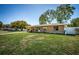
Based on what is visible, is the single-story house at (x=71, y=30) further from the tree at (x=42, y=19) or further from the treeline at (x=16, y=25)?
the treeline at (x=16, y=25)

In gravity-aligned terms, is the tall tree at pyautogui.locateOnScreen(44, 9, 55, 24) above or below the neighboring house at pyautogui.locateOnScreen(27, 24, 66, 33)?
above

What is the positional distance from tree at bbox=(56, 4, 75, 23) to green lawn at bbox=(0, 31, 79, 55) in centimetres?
36

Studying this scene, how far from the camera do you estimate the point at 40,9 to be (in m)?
3.85

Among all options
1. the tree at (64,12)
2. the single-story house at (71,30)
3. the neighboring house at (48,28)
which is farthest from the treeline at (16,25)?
the single-story house at (71,30)

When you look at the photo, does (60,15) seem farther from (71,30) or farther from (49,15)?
(71,30)

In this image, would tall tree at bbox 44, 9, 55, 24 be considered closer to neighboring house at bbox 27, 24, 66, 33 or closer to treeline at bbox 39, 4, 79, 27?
treeline at bbox 39, 4, 79, 27

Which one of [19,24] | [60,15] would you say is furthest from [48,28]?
[19,24]

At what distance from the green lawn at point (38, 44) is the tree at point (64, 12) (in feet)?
1.19

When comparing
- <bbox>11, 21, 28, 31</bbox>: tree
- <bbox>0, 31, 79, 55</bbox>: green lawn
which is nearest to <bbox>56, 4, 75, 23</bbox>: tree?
<bbox>0, 31, 79, 55</bbox>: green lawn

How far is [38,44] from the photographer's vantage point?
3830 millimetres

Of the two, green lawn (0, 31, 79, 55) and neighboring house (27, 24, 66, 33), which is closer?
green lawn (0, 31, 79, 55)

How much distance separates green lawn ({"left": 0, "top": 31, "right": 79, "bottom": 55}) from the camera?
3775 millimetres

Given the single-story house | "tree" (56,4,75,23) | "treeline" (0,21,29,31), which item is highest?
"tree" (56,4,75,23)

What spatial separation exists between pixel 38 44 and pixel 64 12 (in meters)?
0.83
